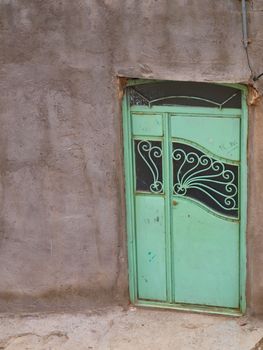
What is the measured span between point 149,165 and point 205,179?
53cm

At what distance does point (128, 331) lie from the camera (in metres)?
7.28

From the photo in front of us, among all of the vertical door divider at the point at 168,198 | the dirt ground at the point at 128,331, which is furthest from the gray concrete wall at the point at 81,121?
the vertical door divider at the point at 168,198

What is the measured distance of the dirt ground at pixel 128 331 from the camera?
7.05 m

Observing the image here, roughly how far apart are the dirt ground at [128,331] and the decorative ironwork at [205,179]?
1077mm

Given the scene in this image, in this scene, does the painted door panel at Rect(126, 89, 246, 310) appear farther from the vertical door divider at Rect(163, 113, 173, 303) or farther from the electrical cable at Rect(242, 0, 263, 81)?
the electrical cable at Rect(242, 0, 263, 81)

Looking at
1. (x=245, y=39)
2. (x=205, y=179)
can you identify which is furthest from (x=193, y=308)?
(x=245, y=39)

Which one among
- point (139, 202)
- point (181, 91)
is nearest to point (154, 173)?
point (139, 202)

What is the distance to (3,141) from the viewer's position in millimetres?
7234

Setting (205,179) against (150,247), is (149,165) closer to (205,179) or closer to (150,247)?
(205,179)

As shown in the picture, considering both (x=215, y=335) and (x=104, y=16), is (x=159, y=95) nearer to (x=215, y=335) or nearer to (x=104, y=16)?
(x=104, y=16)

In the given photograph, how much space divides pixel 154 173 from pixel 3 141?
4.70 feet

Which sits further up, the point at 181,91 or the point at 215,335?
the point at 181,91

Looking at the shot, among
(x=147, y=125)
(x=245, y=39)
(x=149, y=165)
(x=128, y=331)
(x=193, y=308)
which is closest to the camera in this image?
(x=245, y=39)

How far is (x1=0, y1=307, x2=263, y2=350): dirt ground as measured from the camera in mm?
7051
